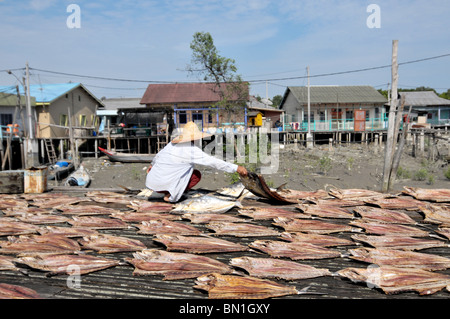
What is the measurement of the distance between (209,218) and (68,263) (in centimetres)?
188

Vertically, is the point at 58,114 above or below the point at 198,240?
above

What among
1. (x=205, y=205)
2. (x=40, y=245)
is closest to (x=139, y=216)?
(x=205, y=205)

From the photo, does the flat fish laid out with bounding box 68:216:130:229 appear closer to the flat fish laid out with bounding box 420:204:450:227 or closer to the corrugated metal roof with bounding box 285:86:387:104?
the flat fish laid out with bounding box 420:204:450:227

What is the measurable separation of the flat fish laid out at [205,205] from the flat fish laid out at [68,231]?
1273mm

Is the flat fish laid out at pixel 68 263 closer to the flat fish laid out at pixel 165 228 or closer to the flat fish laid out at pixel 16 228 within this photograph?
the flat fish laid out at pixel 165 228

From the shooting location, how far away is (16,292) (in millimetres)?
2709

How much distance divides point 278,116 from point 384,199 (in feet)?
105

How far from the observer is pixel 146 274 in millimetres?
3115

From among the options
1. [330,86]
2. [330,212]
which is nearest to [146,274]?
[330,212]

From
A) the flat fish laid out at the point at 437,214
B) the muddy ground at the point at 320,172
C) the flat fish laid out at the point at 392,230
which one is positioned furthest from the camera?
the muddy ground at the point at 320,172

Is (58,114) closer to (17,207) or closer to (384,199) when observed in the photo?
(17,207)

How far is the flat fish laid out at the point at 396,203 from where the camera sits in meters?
5.11

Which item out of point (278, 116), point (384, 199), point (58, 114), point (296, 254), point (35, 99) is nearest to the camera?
point (296, 254)

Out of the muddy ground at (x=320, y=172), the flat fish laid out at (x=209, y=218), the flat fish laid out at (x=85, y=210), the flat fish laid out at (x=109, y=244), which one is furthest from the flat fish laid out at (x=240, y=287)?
the muddy ground at (x=320, y=172)
